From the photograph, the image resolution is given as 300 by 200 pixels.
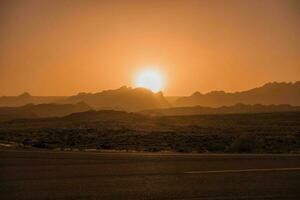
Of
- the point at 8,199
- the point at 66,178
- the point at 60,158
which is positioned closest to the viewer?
the point at 8,199

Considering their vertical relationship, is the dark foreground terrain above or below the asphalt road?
above

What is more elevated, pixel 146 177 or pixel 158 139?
pixel 158 139

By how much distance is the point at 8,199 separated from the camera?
31.5ft

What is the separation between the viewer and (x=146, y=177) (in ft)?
43.1

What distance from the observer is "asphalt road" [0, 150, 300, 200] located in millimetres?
10586

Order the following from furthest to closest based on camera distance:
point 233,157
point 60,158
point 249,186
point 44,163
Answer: point 233,157, point 60,158, point 44,163, point 249,186

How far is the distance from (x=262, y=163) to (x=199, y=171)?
328 centimetres

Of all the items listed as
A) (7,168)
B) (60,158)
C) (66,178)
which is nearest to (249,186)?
(66,178)

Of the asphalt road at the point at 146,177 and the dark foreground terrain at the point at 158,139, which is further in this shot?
the dark foreground terrain at the point at 158,139

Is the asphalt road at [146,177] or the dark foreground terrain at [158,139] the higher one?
the dark foreground terrain at [158,139]

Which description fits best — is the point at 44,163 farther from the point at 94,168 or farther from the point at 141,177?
the point at 141,177

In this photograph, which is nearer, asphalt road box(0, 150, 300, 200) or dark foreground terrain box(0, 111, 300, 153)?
asphalt road box(0, 150, 300, 200)

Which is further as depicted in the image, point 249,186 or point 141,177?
point 141,177

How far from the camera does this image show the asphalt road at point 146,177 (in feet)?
34.7
